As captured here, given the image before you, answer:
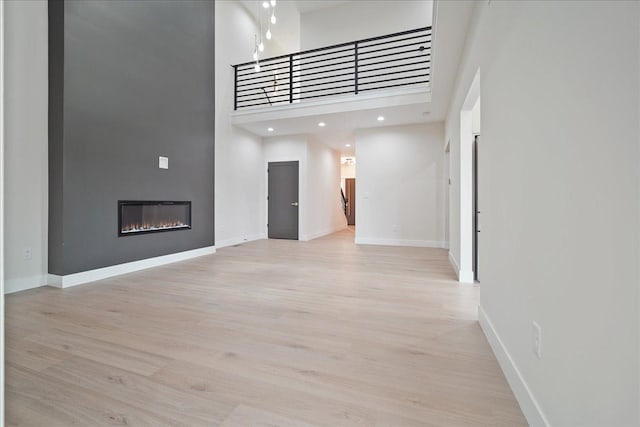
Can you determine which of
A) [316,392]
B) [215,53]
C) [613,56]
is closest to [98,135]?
[215,53]

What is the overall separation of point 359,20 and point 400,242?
211 inches

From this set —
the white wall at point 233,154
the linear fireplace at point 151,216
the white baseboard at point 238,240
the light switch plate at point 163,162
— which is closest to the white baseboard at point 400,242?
the white baseboard at point 238,240

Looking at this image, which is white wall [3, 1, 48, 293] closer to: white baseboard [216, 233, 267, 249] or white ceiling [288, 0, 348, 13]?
white baseboard [216, 233, 267, 249]

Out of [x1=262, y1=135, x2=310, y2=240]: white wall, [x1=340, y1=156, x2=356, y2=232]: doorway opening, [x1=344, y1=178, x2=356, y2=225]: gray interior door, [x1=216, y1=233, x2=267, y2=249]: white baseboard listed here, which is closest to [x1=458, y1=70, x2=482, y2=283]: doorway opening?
[x1=262, y1=135, x2=310, y2=240]: white wall

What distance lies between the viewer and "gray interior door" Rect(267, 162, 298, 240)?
7590mm

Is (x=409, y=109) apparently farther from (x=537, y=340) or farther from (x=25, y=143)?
(x=25, y=143)

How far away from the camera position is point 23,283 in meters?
3.24

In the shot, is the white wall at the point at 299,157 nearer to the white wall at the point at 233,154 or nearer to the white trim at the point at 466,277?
the white wall at the point at 233,154

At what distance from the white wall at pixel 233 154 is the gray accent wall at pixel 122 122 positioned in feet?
1.88

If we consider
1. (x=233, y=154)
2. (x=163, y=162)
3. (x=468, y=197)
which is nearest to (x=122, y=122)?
(x=163, y=162)

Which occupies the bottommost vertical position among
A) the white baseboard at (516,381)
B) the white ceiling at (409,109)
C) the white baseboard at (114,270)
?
the white baseboard at (516,381)

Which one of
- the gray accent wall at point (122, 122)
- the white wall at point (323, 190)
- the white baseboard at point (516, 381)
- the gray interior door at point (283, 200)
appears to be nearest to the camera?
the white baseboard at point (516, 381)

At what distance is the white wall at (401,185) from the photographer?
6.39 m

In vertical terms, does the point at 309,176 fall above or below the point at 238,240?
above
